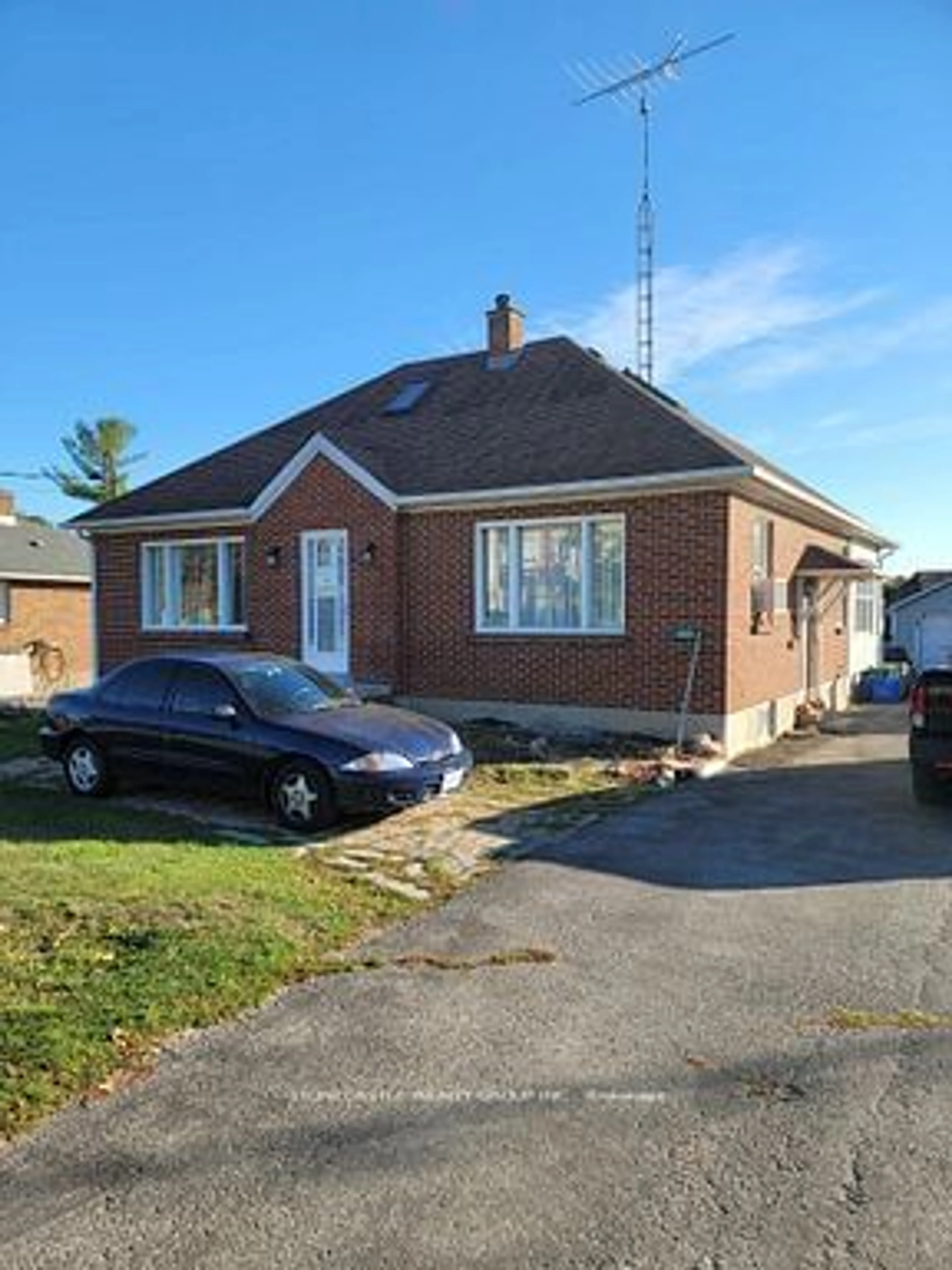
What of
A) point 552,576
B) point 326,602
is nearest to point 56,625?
point 326,602

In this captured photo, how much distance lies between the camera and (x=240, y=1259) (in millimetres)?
3070

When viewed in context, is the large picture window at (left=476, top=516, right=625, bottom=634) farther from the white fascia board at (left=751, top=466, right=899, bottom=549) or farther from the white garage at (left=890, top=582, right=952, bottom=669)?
the white garage at (left=890, top=582, right=952, bottom=669)

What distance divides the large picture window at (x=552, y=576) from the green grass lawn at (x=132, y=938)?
6.92 m

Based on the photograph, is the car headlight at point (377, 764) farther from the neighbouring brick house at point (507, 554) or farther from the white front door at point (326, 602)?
the white front door at point (326, 602)

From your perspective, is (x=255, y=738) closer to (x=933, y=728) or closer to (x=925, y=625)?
(x=933, y=728)

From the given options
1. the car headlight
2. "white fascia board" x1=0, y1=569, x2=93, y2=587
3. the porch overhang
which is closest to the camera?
the car headlight

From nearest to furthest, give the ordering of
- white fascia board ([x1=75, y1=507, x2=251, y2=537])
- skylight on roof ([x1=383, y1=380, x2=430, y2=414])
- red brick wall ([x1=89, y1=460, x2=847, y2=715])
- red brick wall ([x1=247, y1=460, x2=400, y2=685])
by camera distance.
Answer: red brick wall ([x1=89, y1=460, x2=847, y2=715])
red brick wall ([x1=247, y1=460, x2=400, y2=685])
white fascia board ([x1=75, y1=507, x2=251, y2=537])
skylight on roof ([x1=383, y1=380, x2=430, y2=414])

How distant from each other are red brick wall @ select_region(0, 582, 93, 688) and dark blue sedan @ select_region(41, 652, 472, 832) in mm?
18427

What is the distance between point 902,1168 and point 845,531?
61.2 ft

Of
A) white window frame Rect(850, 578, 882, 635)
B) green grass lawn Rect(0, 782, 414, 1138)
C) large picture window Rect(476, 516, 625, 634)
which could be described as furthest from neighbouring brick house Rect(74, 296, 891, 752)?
green grass lawn Rect(0, 782, 414, 1138)

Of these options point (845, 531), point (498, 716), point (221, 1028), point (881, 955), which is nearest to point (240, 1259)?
point (221, 1028)

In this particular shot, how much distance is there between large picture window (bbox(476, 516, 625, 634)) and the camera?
45.8ft

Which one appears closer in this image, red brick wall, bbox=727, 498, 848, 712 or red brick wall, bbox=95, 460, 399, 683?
red brick wall, bbox=727, 498, 848, 712

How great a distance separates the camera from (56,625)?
3003cm
